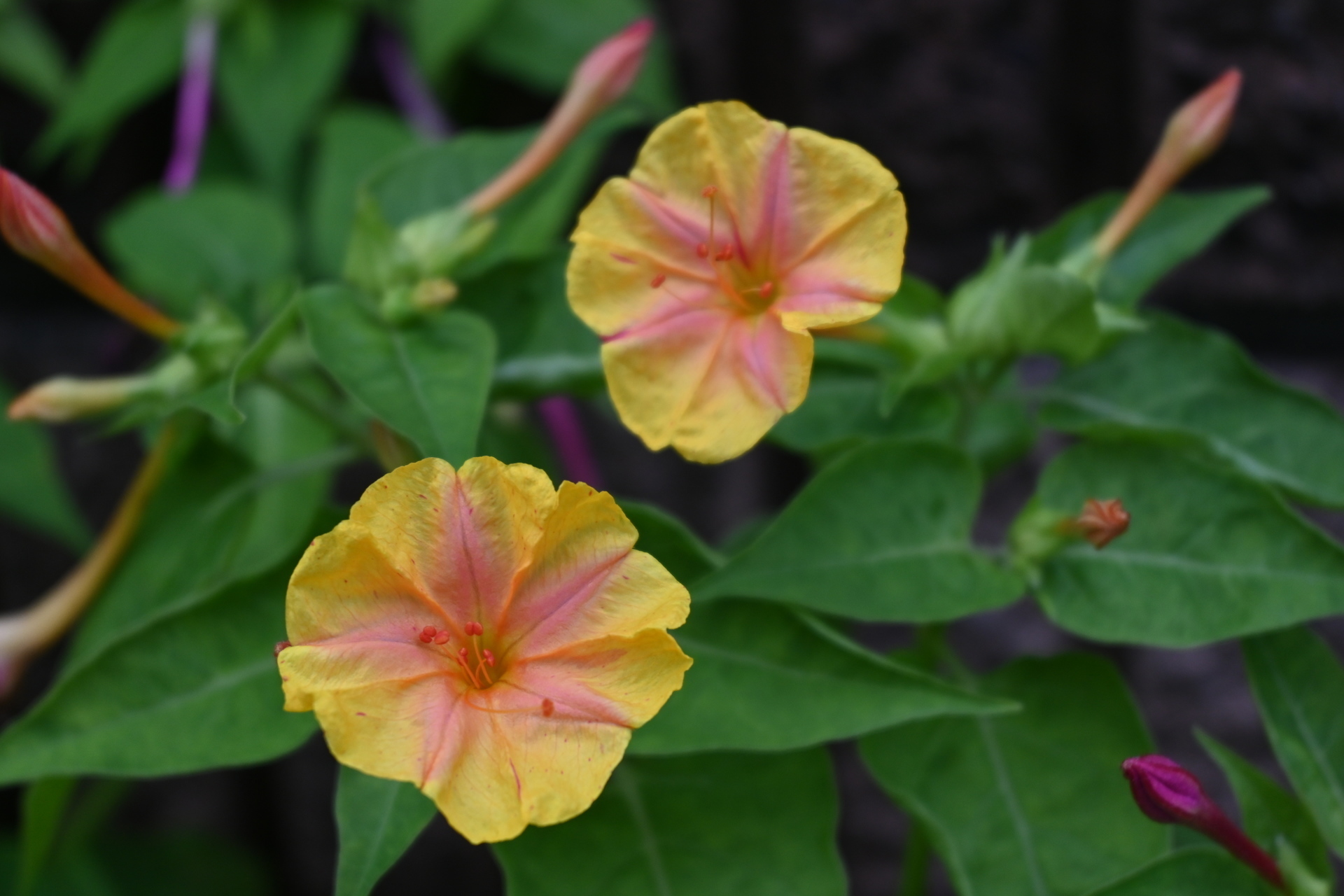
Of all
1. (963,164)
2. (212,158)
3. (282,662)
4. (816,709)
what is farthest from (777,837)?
(212,158)

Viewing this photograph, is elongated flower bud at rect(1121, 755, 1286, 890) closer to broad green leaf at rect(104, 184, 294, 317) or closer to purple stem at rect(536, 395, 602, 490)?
purple stem at rect(536, 395, 602, 490)

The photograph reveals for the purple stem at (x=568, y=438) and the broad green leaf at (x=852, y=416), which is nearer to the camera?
the broad green leaf at (x=852, y=416)

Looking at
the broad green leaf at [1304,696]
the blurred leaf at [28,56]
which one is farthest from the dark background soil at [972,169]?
the broad green leaf at [1304,696]

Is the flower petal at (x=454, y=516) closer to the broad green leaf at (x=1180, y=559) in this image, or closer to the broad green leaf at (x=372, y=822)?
the broad green leaf at (x=372, y=822)

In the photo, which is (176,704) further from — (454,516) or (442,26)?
(442,26)

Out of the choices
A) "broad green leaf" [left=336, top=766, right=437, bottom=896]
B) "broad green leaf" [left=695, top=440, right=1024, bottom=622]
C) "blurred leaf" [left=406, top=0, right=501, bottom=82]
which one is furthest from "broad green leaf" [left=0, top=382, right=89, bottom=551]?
"broad green leaf" [left=695, top=440, right=1024, bottom=622]

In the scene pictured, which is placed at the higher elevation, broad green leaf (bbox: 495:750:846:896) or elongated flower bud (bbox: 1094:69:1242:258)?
elongated flower bud (bbox: 1094:69:1242:258)

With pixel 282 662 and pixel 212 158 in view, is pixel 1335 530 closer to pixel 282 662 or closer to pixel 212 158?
pixel 282 662
